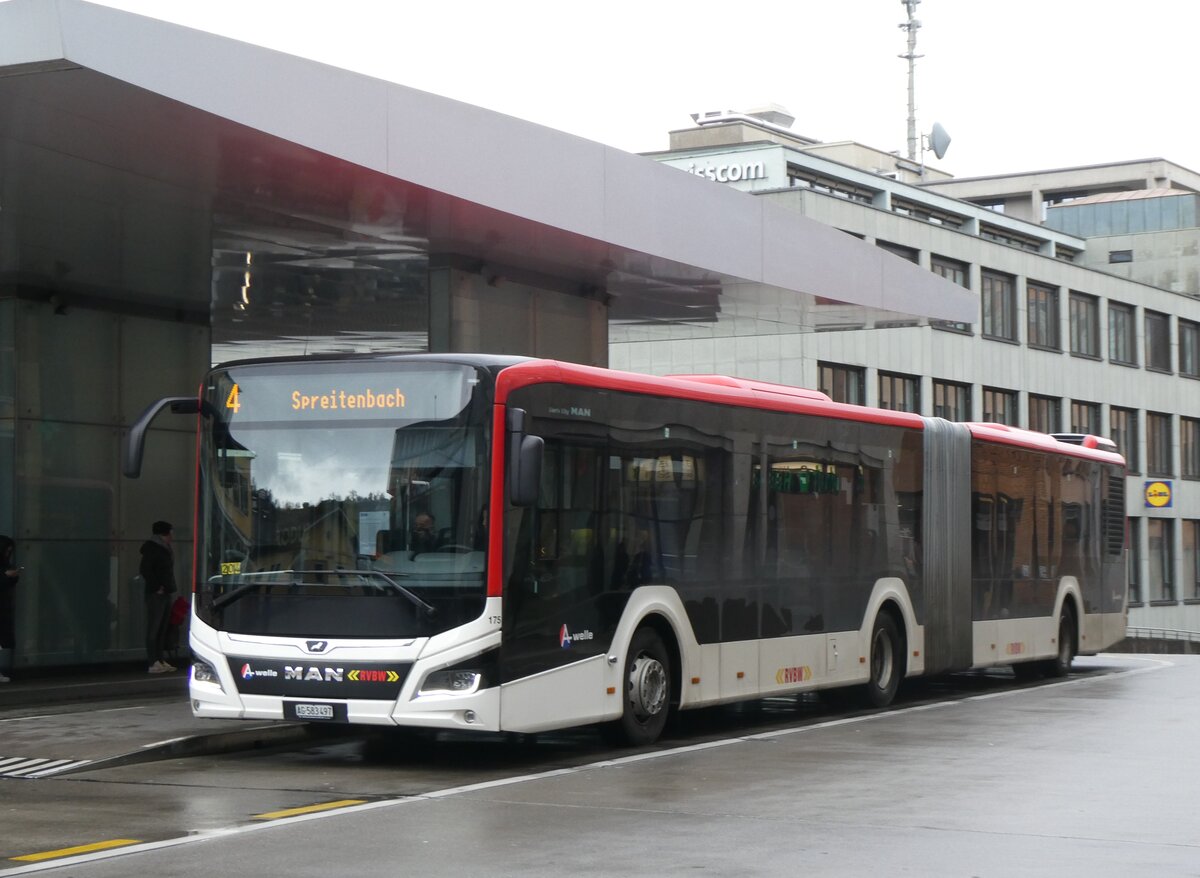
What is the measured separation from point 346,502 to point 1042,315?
5024 centimetres

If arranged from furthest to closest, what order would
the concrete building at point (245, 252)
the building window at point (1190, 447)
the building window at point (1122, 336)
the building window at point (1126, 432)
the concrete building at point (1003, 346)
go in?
the building window at point (1190, 447) → the building window at point (1122, 336) → the building window at point (1126, 432) → the concrete building at point (1003, 346) → the concrete building at point (245, 252)

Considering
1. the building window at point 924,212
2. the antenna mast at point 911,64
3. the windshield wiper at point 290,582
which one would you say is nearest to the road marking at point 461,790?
the windshield wiper at point 290,582

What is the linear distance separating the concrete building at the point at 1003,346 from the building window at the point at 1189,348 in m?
0.08

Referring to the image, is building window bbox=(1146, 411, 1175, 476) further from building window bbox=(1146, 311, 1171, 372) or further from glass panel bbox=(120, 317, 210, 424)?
glass panel bbox=(120, 317, 210, 424)

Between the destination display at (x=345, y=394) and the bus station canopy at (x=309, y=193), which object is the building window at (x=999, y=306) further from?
the destination display at (x=345, y=394)

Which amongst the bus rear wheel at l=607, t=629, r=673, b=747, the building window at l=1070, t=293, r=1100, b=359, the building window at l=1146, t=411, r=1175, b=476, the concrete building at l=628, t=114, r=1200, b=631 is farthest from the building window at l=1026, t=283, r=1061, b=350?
the bus rear wheel at l=607, t=629, r=673, b=747

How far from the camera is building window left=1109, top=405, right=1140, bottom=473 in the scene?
6324 centimetres

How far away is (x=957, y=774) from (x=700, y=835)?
3.36 meters

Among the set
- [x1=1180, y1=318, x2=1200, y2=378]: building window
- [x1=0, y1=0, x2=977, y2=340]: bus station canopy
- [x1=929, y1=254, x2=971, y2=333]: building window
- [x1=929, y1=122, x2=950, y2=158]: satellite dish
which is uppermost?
[x1=929, y1=122, x2=950, y2=158]: satellite dish

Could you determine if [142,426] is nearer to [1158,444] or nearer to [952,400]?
[952,400]

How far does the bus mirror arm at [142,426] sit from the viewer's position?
12.8 meters

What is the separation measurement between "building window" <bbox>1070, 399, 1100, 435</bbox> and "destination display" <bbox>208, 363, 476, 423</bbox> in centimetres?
5063

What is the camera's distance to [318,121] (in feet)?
48.6

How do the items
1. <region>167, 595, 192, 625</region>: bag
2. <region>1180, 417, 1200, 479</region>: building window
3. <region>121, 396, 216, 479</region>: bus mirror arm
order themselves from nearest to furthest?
<region>121, 396, 216, 479</region>: bus mirror arm, <region>167, 595, 192, 625</region>: bag, <region>1180, 417, 1200, 479</region>: building window
